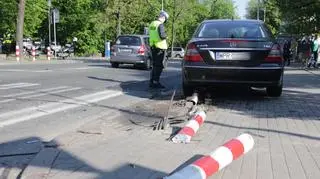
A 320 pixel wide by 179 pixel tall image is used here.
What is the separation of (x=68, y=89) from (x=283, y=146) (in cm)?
A: 815

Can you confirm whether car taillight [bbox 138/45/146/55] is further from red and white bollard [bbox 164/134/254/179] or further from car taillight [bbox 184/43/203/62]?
red and white bollard [bbox 164/134/254/179]

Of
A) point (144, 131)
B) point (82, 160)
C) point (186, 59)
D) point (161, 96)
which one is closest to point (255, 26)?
point (186, 59)

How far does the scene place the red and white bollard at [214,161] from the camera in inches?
175

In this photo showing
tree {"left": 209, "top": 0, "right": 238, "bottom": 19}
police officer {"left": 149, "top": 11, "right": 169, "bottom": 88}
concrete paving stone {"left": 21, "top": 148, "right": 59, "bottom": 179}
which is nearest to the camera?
concrete paving stone {"left": 21, "top": 148, "right": 59, "bottom": 179}

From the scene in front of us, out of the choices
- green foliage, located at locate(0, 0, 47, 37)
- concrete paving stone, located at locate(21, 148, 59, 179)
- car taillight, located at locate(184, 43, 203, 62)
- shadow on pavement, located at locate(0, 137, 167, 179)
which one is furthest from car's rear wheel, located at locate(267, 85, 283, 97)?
green foliage, located at locate(0, 0, 47, 37)

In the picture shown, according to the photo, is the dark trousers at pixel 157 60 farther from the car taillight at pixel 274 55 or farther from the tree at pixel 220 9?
the tree at pixel 220 9

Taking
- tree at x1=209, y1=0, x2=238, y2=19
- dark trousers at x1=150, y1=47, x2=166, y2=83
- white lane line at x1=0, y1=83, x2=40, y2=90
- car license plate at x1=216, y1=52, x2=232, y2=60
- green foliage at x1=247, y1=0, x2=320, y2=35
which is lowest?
white lane line at x1=0, y1=83, x2=40, y2=90

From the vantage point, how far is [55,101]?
37.7ft

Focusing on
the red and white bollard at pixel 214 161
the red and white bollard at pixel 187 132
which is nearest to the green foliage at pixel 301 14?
the red and white bollard at pixel 187 132

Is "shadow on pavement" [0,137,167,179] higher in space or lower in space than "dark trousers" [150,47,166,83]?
lower

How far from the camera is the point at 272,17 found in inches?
4252

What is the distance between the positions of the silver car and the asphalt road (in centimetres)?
835

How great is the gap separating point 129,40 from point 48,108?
54.4 feet

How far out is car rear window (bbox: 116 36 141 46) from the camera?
1048 inches
